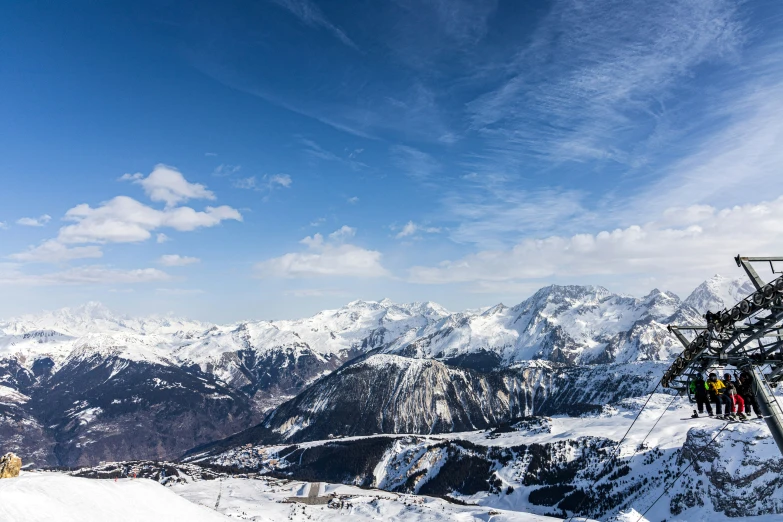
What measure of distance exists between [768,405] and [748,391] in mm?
1164

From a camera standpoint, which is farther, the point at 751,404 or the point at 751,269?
the point at 751,404

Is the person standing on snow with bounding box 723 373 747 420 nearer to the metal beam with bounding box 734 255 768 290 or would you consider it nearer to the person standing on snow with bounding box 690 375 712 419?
the person standing on snow with bounding box 690 375 712 419

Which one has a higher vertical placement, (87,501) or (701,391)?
(701,391)

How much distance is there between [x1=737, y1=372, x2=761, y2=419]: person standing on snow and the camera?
66.8ft

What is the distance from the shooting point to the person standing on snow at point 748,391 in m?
20.4

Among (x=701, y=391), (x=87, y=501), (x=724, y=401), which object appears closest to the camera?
(x=724, y=401)

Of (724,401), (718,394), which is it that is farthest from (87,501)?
(724,401)

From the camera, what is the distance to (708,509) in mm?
176500

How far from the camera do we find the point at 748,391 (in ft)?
68.0

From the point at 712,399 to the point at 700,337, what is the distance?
4.48m

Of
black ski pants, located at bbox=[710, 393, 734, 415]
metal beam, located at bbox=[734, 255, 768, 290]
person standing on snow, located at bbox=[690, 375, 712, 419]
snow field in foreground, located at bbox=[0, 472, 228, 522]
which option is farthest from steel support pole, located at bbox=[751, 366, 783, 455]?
snow field in foreground, located at bbox=[0, 472, 228, 522]

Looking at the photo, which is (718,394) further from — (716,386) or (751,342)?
(751,342)

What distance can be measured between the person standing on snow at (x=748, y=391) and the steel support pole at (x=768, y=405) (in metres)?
0.34

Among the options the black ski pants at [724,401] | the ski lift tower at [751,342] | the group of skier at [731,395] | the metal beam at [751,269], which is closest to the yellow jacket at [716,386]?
the group of skier at [731,395]
